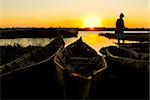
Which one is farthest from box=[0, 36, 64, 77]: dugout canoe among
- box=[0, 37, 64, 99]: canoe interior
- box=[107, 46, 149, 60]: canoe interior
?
box=[107, 46, 149, 60]: canoe interior

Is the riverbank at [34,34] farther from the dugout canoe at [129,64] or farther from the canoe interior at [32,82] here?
the canoe interior at [32,82]

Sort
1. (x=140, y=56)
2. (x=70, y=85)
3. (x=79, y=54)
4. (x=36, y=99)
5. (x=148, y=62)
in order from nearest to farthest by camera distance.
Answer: (x=70, y=85), (x=36, y=99), (x=148, y=62), (x=140, y=56), (x=79, y=54)

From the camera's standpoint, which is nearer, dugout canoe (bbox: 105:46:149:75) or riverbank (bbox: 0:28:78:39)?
dugout canoe (bbox: 105:46:149:75)

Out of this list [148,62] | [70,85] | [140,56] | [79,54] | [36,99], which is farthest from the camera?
[79,54]

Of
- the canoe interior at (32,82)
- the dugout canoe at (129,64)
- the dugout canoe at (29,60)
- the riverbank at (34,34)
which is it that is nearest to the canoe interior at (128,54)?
the dugout canoe at (129,64)

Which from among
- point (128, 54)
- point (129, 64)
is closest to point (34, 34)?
point (128, 54)

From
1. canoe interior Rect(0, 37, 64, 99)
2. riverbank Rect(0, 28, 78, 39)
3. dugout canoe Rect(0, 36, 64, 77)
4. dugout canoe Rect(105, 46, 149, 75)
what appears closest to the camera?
canoe interior Rect(0, 37, 64, 99)

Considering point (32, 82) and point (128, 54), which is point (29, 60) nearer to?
point (32, 82)

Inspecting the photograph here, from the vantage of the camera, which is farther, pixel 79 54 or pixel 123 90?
pixel 79 54

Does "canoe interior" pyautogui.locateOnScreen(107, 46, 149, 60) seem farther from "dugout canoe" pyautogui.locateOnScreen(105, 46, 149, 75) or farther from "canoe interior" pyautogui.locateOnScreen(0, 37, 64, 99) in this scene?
"canoe interior" pyautogui.locateOnScreen(0, 37, 64, 99)

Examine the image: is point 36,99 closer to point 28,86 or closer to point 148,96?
point 28,86

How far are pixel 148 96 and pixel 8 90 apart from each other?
4596 mm

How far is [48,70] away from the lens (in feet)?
31.8

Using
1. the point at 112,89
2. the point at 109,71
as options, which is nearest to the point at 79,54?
the point at 109,71
